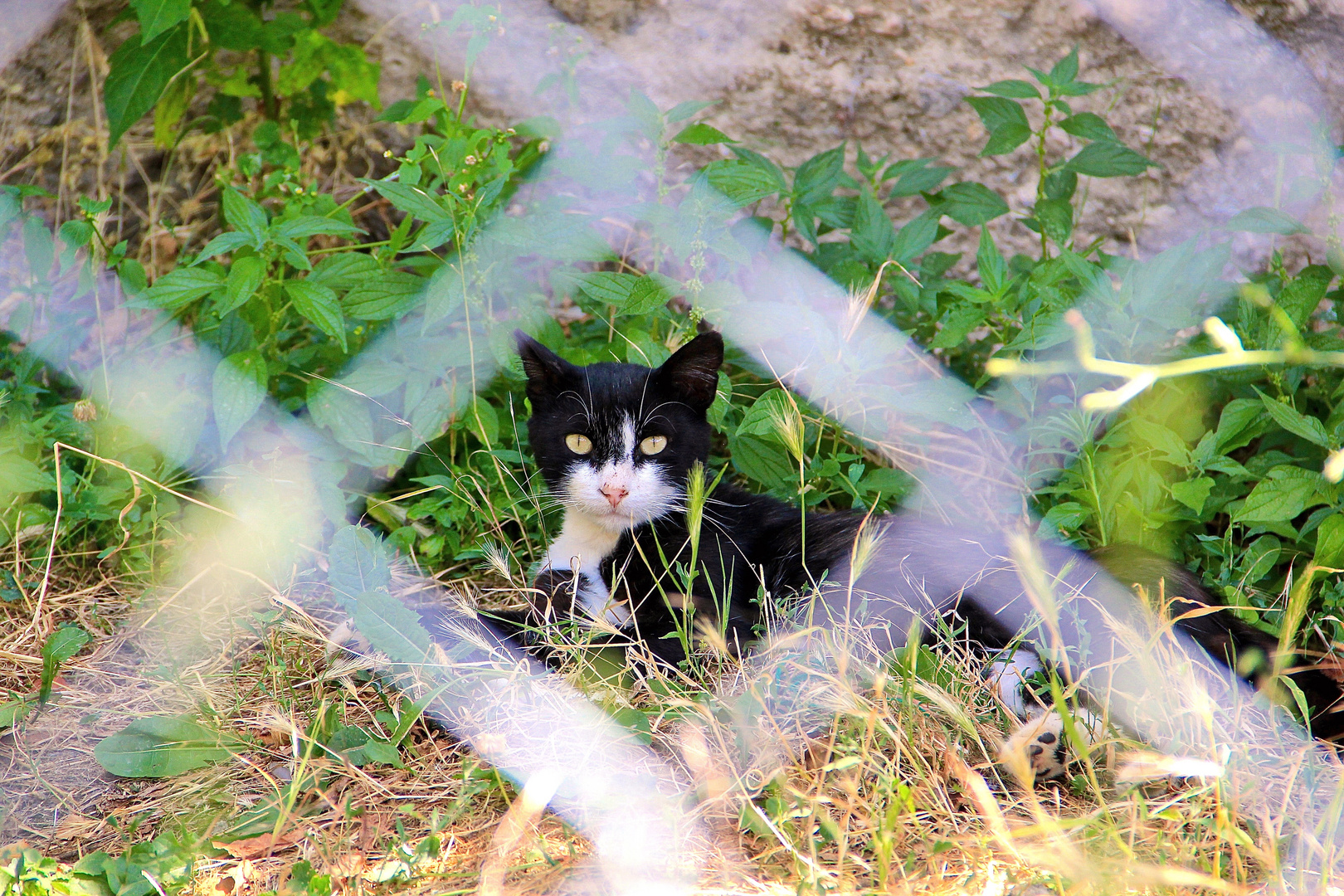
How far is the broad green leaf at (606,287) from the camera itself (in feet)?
8.02

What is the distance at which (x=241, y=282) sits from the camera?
7.47ft

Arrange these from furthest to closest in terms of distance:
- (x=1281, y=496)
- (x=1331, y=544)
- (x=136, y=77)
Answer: (x=136, y=77)
(x=1281, y=496)
(x=1331, y=544)

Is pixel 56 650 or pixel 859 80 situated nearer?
pixel 56 650

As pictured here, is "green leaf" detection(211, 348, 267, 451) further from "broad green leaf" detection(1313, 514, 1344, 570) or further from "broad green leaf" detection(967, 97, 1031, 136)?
"broad green leaf" detection(1313, 514, 1344, 570)

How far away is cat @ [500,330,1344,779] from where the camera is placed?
2.02 metres

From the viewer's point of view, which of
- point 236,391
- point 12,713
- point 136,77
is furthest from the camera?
point 136,77

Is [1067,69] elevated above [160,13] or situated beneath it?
elevated above

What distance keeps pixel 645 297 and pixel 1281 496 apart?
5.03 feet

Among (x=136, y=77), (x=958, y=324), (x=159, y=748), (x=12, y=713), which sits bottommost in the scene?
(x=12, y=713)

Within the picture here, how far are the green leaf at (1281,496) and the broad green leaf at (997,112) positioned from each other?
3.59 ft

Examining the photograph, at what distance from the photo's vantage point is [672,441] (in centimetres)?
223

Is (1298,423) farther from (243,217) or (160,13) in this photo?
(160,13)

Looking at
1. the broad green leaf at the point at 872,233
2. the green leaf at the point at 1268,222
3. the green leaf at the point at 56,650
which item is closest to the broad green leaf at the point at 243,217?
the green leaf at the point at 56,650

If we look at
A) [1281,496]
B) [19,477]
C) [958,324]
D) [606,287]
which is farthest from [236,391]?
[1281,496]
